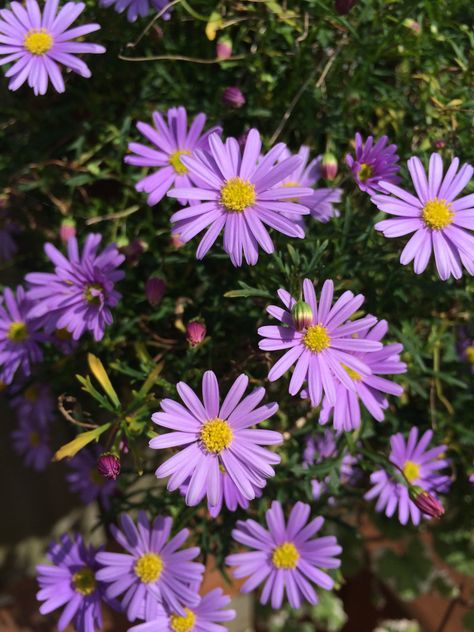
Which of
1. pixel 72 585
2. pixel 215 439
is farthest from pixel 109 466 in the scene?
pixel 72 585

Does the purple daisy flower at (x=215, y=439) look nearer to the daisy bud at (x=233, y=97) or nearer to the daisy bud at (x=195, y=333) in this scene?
the daisy bud at (x=195, y=333)

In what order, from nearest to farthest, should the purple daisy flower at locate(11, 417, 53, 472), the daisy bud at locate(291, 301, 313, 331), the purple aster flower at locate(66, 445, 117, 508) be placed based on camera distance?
the daisy bud at locate(291, 301, 313, 331) < the purple aster flower at locate(66, 445, 117, 508) < the purple daisy flower at locate(11, 417, 53, 472)

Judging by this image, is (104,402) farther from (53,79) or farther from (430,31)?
(430,31)

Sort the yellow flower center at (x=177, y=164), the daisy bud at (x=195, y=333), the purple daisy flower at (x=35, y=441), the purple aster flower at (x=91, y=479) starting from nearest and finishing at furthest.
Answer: the daisy bud at (x=195, y=333)
the yellow flower center at (x=177, y=164)
the purple aster flower at (x=91, y=479)
the purple daisy flower at (x=35, y=441)

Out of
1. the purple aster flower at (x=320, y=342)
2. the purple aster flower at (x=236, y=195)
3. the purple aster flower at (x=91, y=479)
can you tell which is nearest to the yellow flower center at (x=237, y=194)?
the purple aster flower at (x=236, y=195)

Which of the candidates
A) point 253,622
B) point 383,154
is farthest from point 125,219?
point 253,622

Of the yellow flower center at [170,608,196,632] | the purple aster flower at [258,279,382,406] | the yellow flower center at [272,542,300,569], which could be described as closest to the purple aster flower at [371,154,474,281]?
the purple aster flower at [258,279,382,406]

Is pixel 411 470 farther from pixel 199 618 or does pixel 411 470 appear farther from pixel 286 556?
pixel 199 618

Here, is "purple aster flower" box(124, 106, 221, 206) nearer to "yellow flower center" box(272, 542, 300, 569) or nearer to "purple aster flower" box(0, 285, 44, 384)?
"purple aster flower" box(0, 285, 44, 384)
